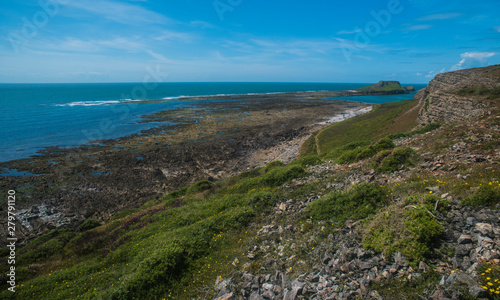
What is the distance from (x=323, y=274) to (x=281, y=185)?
994cm

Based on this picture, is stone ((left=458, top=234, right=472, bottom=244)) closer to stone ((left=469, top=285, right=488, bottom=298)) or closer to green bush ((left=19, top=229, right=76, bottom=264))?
stone ((left=469, top=285, right=488, bottom=298))

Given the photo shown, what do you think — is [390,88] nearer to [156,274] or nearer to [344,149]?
[344,149]

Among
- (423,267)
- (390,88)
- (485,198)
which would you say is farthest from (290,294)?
(390,88)

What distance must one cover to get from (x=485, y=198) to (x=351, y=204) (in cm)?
437

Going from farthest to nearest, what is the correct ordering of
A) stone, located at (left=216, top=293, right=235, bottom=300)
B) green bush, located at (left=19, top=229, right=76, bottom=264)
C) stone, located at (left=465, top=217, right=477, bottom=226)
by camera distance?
green bush, located at (left=19, top=229, right=76, bottom=264) < stone, located at (left=216, top=293, right=235, bottom=300) < stone, located at (left=465, top=217, right=477, bottom=226)

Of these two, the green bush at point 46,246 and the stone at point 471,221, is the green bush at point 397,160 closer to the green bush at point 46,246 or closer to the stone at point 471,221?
the stone at point 471,221

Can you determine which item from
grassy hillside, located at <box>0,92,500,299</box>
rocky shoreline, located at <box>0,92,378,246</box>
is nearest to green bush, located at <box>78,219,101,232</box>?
grassy hillside, located at <box>0,92,500,299</box>

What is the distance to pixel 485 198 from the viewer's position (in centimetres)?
752

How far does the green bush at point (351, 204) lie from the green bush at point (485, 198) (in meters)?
2.72

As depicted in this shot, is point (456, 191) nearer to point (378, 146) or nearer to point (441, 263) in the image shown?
point (441, 263)

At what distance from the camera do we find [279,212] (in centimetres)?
1254

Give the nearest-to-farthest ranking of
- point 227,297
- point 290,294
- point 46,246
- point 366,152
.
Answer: point 290,294 → point 227,297 → point 46,246 → point 366,152

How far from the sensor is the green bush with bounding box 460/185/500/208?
7391mm

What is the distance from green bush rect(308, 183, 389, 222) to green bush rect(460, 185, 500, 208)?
8.92ft
